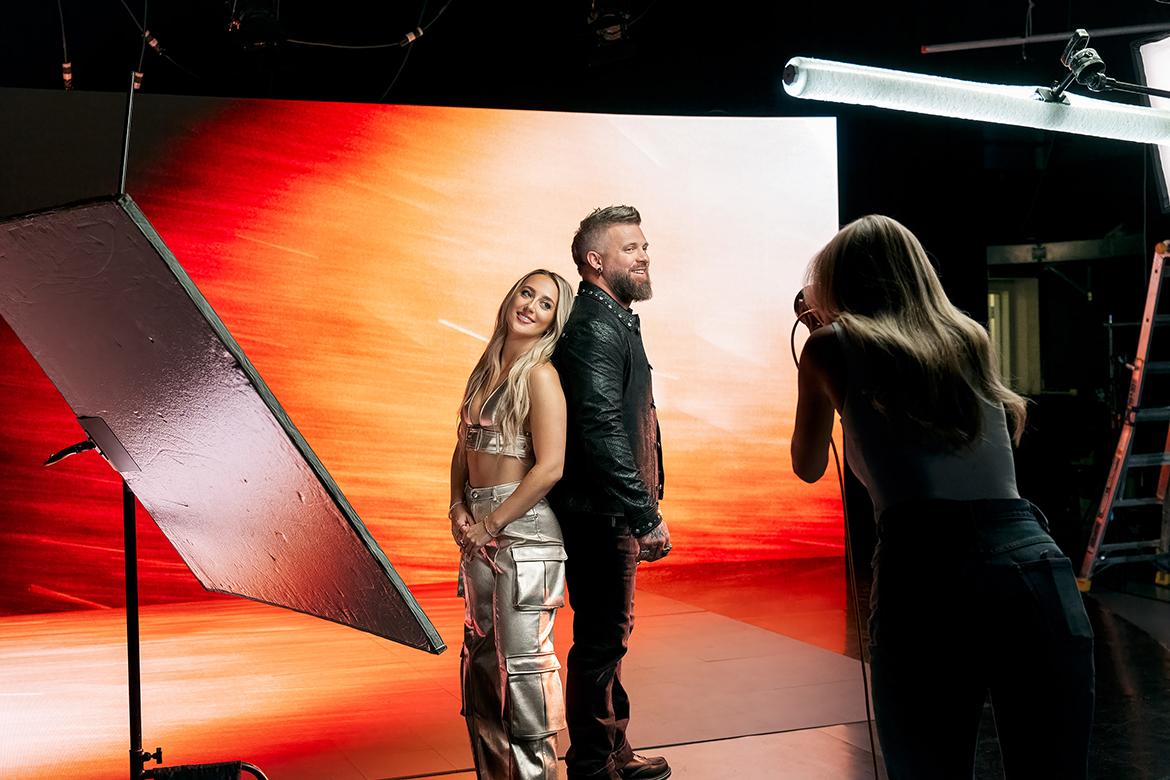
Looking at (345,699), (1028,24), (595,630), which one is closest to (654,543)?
(595,630)

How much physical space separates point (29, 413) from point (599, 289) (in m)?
3.40

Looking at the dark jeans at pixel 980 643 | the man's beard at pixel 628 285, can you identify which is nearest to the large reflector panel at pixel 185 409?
the dark jeans at pixel 980 643

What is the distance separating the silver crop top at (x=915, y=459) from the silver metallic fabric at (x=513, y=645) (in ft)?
2.67

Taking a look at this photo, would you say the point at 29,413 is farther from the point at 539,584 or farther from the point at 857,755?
the point at 857,755

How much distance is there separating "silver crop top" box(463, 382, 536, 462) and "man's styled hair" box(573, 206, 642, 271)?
20.7 inches

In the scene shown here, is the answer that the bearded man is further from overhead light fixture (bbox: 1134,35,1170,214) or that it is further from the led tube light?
overhead light fixture (bbox: 1134,35,1170,214)

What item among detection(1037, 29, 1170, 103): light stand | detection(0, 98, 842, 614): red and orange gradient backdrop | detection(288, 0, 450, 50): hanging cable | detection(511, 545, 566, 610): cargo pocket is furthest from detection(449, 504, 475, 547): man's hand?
detection(288, 0, 450, 50): hanging cable

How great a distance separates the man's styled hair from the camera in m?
2.46

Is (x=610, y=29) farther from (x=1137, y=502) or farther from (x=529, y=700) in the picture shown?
(x=529, y=700)

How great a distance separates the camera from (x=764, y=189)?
560 centimetres

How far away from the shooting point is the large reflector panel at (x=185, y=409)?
851mm

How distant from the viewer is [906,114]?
5734 millimetres

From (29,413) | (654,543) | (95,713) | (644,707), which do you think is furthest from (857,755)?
(29,413)

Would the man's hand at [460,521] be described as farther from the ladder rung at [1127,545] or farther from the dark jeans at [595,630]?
the ladder rung at [1127,545]
